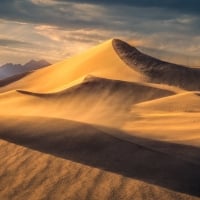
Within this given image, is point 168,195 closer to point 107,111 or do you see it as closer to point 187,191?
point 187,191

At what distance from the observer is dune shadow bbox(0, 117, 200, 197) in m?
Answer: 10.6

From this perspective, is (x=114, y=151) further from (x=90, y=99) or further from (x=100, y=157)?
(x=90, y=99)

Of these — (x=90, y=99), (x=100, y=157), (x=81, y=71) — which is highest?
(x=100, y=157)

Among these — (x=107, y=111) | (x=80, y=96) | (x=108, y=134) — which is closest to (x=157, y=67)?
(x=80, y=96)

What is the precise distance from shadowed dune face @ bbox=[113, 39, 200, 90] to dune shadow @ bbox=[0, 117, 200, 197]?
27766 mm

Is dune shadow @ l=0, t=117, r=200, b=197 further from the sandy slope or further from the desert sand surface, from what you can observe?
the sandy slope

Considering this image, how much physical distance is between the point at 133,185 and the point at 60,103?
745 inches

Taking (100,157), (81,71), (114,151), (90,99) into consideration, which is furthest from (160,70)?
(100,157)

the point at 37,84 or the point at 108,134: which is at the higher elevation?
the point at 108,134

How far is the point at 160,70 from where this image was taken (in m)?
44.8

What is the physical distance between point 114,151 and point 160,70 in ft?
109

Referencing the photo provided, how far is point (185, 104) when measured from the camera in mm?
26547

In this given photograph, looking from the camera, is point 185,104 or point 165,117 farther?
point 185,104

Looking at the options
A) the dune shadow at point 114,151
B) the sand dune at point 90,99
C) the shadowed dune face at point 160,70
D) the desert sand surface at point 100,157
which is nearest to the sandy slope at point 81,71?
the shadowed dune face at point 160,70
